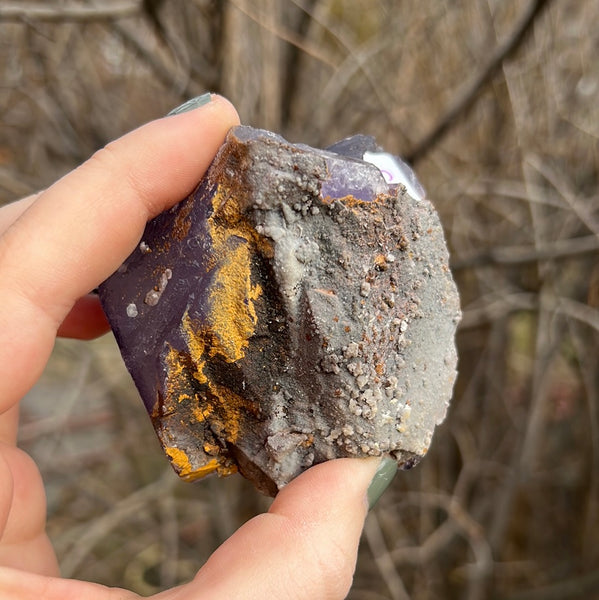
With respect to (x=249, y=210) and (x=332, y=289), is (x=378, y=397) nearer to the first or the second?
(x=332, y=289)

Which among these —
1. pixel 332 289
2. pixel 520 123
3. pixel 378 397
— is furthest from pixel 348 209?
pixel 520 123

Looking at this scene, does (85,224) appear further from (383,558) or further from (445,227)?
(383,558)

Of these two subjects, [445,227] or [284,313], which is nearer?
[284,313]

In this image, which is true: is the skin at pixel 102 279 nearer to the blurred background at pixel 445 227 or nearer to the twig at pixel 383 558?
the blurred background at pixel 445 227

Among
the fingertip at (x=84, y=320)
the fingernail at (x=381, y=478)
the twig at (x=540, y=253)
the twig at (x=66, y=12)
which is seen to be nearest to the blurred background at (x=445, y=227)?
the twig at (x=540, y=253)

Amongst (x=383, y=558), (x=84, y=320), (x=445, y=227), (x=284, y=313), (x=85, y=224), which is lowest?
(x=383, y=558)

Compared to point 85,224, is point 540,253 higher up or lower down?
lower down

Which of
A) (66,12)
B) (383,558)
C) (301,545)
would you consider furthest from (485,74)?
(383,558)
